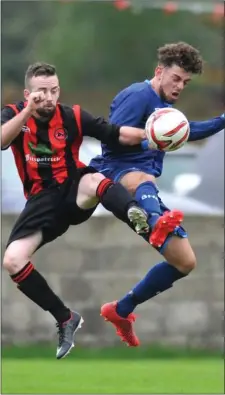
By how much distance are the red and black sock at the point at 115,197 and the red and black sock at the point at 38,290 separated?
793mm

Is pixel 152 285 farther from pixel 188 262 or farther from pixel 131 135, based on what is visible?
pixel 131 135

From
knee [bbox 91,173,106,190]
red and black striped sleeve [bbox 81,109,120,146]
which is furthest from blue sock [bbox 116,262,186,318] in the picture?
red and black striped sleeve [bbox 81,109,120,146]

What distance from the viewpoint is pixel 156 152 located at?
11125 millimetres

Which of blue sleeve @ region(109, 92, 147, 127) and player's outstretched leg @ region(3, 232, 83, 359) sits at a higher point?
blue sleeve @ region(109, 92, 147, 127)

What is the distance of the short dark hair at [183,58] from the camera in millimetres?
10969

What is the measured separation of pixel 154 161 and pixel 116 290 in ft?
19.1

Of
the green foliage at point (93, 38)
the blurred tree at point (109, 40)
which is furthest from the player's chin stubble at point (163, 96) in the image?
the blurred tree at point (109, 40)

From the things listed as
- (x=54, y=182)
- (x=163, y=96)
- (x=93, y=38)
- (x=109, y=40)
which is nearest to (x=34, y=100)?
(x=54, y=182)

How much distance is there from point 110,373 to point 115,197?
4234 millimetres

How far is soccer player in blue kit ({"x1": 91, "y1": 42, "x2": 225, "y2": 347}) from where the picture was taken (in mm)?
10836

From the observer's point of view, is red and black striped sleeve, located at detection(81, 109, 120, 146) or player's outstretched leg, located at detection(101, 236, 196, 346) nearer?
red and black striped sleeve, located at detection(81, 109, 120, 146)

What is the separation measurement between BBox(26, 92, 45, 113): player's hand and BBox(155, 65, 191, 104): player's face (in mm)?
1115

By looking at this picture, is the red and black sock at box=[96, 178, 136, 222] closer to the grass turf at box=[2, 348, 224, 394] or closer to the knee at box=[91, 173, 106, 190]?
the knee at box=[91, 173, 106, 190]

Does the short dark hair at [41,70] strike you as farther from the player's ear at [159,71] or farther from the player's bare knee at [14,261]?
the player's bare knee at [14,261]
